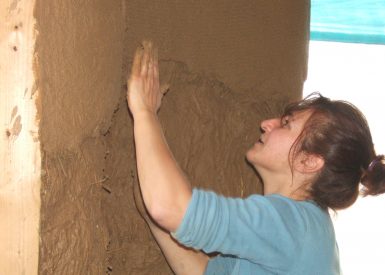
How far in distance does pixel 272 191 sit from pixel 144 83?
44 centimetres

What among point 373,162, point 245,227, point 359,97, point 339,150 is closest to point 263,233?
point 245,227

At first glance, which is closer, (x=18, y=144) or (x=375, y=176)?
(x=18, y=144)

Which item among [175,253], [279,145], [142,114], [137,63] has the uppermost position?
[137,63]

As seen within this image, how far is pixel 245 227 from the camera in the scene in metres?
0.89

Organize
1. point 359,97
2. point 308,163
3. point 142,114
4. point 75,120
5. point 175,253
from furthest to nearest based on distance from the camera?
point 359,97
point 175,253
point 308,163
point 142,114
point 75,120

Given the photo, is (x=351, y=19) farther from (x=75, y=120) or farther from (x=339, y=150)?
(x=75, y=120)

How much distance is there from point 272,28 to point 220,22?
0.23 m

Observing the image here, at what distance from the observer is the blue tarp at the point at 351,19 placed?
1.99 metres

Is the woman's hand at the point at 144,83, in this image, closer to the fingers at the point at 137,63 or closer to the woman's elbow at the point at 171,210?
the fingers at the point at 137,63

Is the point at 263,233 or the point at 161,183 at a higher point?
the point at 161,183

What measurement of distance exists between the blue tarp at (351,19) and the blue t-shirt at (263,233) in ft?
3.87

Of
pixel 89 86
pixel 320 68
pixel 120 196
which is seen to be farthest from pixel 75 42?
pixel 320 68

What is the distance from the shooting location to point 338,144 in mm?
1085

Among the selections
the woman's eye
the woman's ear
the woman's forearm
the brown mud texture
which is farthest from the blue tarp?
the woman's forearm
